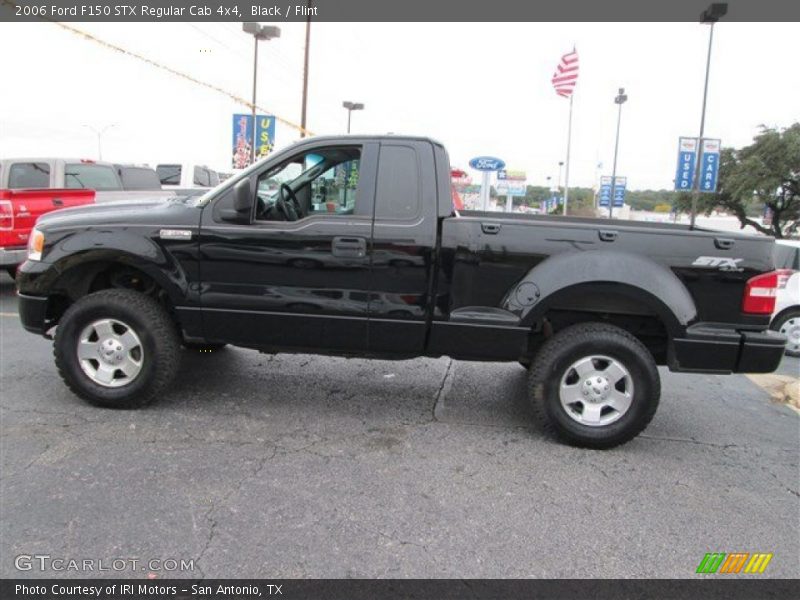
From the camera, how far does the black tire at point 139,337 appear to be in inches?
161

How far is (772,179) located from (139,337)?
1064 inches

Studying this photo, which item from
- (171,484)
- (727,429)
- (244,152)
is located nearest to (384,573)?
(171,484)

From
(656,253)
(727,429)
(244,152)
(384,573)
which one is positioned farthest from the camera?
(244,152)

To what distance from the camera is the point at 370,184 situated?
3.99 metres

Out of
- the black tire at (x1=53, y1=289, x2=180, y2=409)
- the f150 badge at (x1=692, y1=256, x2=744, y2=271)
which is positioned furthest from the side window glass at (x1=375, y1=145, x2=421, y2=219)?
the f150 badge at (x1=692, y1=256, x2=744, y2=271)

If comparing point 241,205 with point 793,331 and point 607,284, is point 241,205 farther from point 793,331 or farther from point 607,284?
point 793,331

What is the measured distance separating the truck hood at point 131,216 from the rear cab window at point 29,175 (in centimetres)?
663

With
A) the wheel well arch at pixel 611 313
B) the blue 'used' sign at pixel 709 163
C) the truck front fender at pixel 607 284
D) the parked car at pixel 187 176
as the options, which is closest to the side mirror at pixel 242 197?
the truck front fender at pixel 607 284

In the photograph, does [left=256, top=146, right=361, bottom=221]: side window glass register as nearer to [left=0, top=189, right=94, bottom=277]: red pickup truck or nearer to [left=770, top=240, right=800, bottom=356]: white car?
[left=0, top=189, right=94, bottom=277]: red pickup truck

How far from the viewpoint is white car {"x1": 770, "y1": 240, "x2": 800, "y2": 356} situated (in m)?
6.94

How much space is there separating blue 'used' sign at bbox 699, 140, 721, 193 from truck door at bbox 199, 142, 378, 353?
668 inches

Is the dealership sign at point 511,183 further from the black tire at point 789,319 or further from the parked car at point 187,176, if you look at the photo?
the black tire at point 789,319

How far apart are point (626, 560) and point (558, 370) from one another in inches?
52.5

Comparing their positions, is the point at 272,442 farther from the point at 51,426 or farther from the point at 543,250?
the point at 543,250
